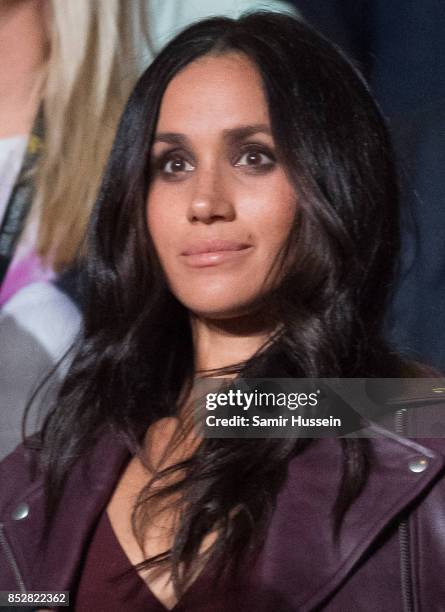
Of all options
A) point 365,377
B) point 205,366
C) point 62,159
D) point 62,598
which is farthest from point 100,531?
point 62,159

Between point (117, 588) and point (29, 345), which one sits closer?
point (117, 588)

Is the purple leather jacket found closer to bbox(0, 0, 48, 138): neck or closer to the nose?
the nose

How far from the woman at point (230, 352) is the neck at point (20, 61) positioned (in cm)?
21

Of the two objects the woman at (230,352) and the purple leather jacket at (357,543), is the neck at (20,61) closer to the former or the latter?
the woman at (230,352)

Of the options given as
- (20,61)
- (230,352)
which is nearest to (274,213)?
(230,352)

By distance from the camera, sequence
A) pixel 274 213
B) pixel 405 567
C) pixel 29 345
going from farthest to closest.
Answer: pixel 29 345 → pixel 274 213 → pixel 405 567

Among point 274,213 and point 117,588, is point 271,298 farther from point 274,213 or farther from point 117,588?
point 117,588

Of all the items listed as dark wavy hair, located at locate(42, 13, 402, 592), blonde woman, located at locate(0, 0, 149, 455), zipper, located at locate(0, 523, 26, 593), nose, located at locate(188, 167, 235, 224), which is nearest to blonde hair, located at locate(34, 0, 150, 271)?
blonde woman, located at locate(0, 0, 149, 455)

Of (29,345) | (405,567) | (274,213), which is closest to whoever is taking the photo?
(405,567)

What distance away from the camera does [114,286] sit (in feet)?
3.96

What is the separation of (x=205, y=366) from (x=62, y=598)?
295 mm

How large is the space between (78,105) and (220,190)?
32cm

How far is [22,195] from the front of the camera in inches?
53.3

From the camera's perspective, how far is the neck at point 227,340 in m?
1.13
